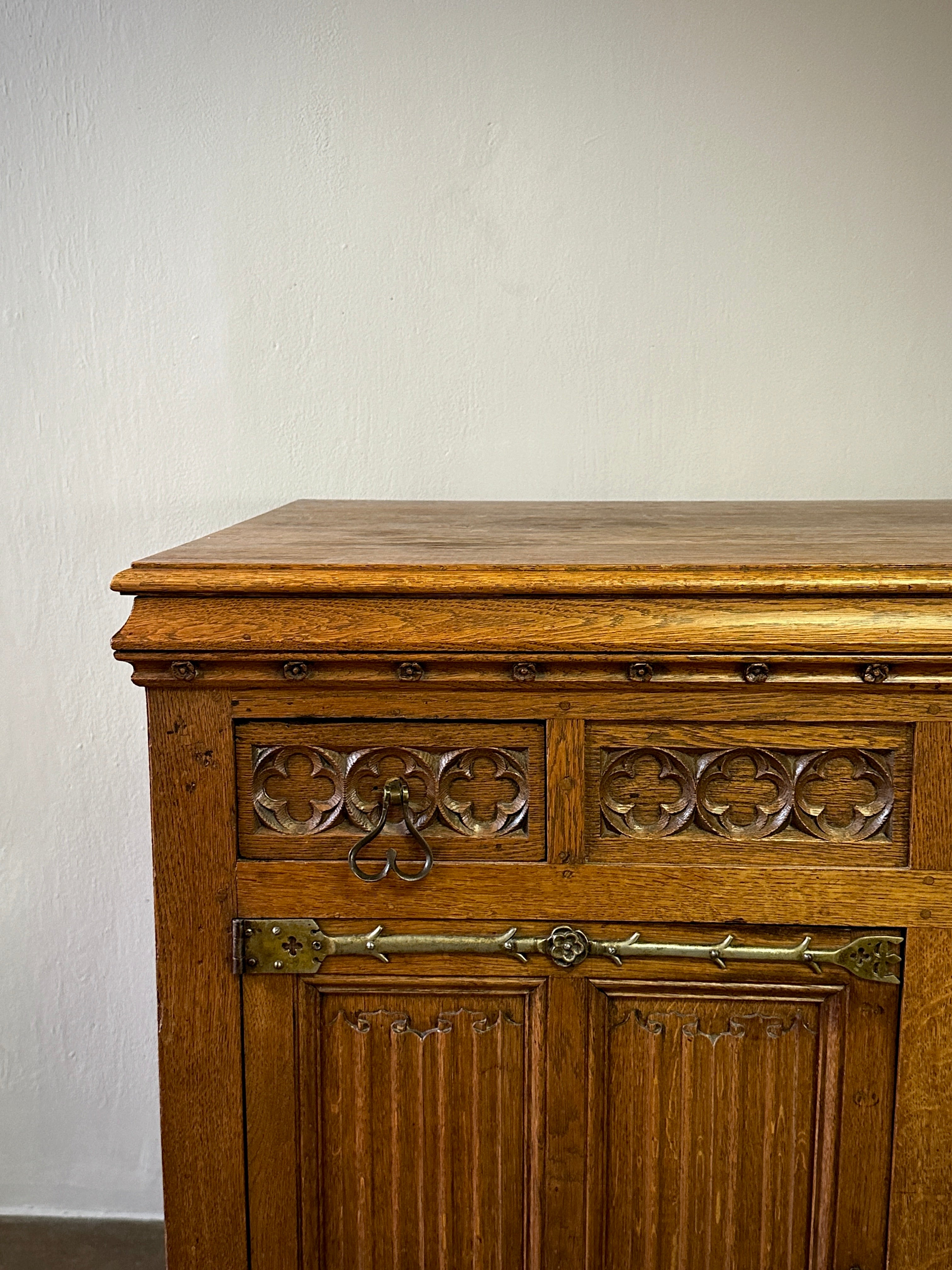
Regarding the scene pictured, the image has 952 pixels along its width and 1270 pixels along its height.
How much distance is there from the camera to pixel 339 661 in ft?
3.31

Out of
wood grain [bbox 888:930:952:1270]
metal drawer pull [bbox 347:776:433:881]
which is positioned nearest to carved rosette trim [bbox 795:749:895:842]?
wood grain [bbox 888:930:952:1270]

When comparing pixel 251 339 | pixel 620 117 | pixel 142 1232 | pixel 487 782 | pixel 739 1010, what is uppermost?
pixel 620 117

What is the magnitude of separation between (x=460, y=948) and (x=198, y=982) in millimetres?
235

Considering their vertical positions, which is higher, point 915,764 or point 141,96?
point 141,96

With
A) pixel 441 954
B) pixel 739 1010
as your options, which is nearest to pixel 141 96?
pixel 441 954

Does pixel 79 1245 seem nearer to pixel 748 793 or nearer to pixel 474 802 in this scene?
pixel 474 802

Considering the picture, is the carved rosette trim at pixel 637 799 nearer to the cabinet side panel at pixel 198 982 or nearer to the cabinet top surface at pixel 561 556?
the cabinet top surface at pixel 561 556

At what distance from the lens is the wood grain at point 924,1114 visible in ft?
3.35

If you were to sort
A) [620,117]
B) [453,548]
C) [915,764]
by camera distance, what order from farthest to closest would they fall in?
1. [620,117]
2. [453,548]
3. [915,764]

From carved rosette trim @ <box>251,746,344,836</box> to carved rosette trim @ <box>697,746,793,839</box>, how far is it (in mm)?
319

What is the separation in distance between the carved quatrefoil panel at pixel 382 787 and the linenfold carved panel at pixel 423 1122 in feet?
0.51

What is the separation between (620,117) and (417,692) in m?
1.00

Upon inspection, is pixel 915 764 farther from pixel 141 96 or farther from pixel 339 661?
pixel 141 96

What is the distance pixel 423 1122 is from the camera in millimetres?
1084
